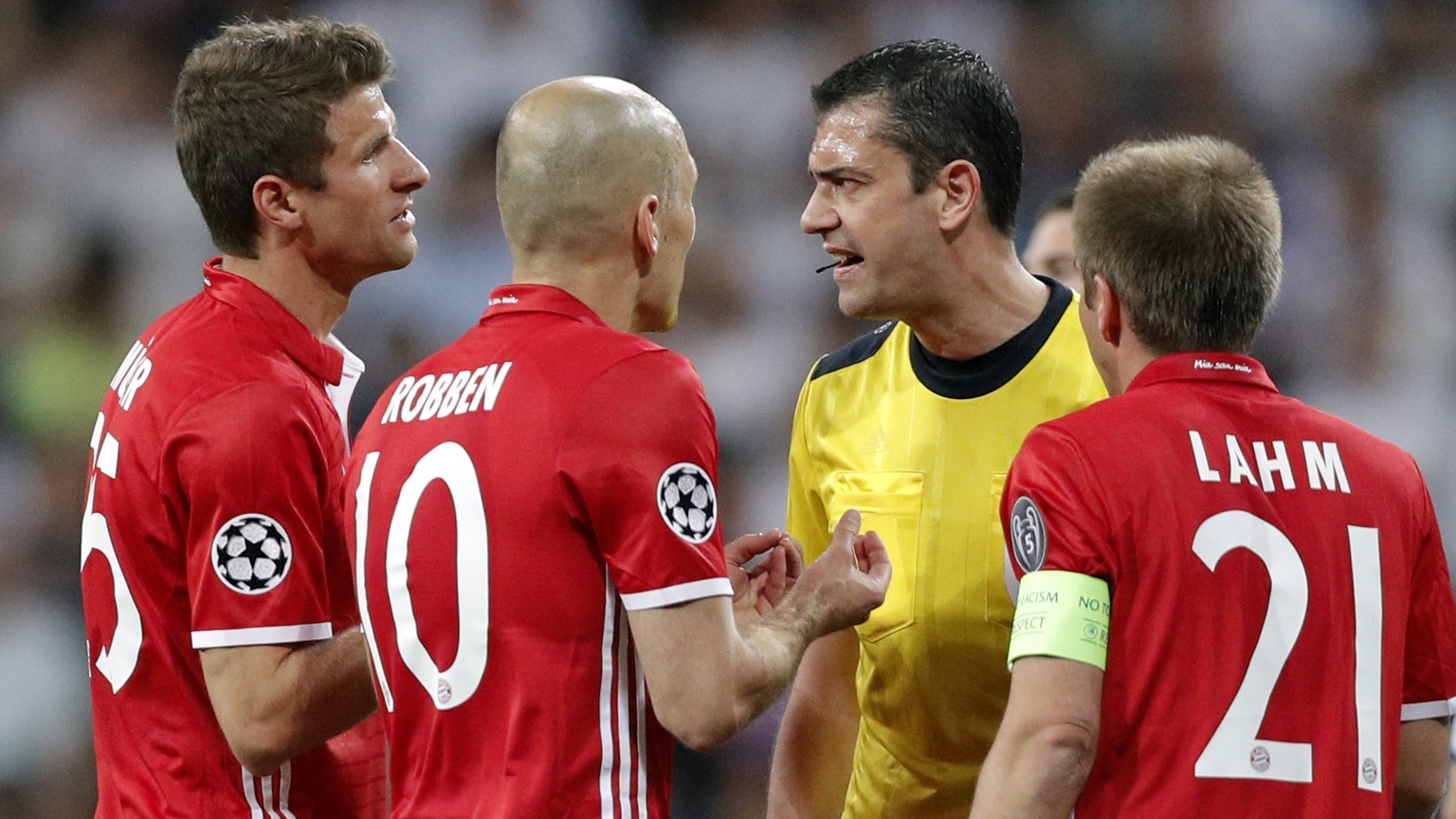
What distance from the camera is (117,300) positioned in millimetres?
7016

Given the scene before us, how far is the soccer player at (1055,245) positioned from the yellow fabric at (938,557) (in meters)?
2.64

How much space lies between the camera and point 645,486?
2.50m

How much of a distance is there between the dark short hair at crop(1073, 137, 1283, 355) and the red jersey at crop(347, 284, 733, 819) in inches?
27.3

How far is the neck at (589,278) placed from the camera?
9.02 feet

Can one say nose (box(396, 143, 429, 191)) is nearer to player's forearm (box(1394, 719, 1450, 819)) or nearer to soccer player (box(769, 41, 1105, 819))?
soccer player (box(769, 41, 1105, 819))

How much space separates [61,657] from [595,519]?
466 cm

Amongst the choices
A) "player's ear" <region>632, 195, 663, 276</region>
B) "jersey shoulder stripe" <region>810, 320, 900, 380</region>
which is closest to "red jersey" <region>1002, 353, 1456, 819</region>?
"player's ear" <region>632, 195, 663, 276</region>

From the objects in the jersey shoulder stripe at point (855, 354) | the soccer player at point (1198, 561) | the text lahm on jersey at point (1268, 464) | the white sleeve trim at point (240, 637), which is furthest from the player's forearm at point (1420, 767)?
the white sleeve trim at point (240, 637)

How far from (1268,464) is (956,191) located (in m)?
1.09

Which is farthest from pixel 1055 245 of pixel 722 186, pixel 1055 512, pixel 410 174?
pixel 1055 512

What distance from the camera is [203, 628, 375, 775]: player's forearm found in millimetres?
2857

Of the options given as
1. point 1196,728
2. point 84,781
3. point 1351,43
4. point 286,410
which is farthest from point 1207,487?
point 1351,43

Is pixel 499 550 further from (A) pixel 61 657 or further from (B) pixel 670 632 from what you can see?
(A) pixel 61 657

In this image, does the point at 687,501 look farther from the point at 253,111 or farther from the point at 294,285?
the point at 253,111
